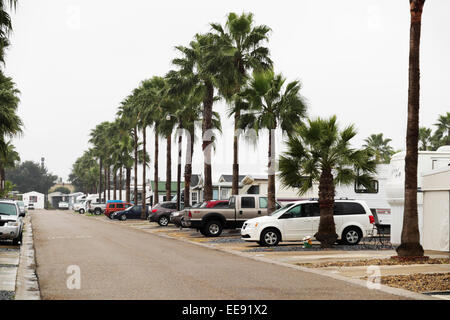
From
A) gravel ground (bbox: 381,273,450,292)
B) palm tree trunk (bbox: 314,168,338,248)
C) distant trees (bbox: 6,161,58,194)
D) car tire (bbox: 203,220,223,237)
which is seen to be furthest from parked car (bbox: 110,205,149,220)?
distant trees (bbox: 6,161,58,194)

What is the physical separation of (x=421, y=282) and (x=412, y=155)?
5.17 meters

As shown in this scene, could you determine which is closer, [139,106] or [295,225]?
[295,225]

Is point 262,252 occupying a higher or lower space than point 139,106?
lower

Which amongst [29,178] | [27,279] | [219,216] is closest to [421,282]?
[27,279]

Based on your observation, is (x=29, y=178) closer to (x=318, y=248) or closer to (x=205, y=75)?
(x=205, y=75)

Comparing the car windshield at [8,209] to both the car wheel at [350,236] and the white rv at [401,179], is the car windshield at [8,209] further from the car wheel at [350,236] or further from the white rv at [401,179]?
the white rv at [401,179]

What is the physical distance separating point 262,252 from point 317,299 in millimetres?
10243

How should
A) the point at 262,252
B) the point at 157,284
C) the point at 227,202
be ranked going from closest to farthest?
1. the point at 157,284
2. the point at 262,252
3. the point at 227,202

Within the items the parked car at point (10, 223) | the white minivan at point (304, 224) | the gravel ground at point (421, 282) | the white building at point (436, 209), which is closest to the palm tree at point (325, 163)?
the white minivan at point (304, 224)

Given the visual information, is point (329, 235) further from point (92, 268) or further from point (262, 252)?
point (92, 268)

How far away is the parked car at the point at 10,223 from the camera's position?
21969 mm

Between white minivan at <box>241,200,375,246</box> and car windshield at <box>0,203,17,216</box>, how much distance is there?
874cm

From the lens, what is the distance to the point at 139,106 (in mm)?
51875
